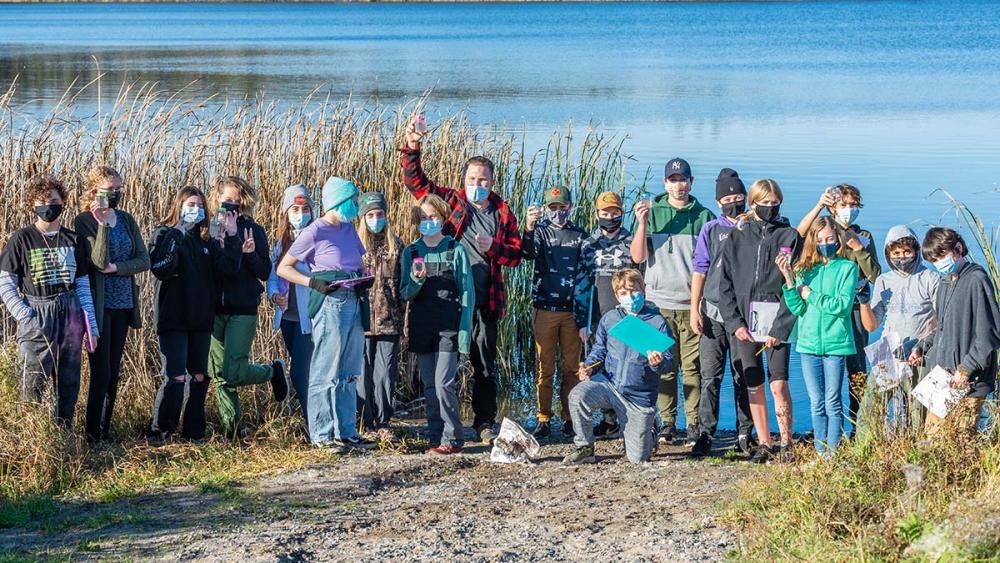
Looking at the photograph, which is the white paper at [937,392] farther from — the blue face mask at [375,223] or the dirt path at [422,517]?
the blue face mask at [375,223]

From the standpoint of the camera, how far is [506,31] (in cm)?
7850

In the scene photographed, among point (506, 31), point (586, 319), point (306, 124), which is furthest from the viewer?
point (506, 31)

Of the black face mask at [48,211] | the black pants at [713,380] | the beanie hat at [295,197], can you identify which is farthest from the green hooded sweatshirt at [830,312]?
the black face mask at [48,211]

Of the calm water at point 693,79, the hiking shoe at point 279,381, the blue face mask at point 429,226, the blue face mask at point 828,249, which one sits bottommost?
the hiking shoe at point 279,381

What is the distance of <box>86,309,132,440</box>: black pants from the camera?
7.95m

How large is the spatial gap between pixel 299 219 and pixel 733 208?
270 cm

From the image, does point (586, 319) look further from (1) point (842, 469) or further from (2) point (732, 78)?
(2) point (732, 78)

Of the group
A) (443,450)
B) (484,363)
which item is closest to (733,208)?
(484,363)

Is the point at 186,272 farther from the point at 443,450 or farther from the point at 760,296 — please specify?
the point at 760,296

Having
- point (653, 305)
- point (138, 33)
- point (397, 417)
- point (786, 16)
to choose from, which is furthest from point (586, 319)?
point (786, 16)

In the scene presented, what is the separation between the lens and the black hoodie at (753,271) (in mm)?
7830

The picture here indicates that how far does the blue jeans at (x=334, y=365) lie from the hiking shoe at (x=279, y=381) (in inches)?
18.1

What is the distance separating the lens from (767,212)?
7840 millimetres

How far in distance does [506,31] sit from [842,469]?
73978mm
